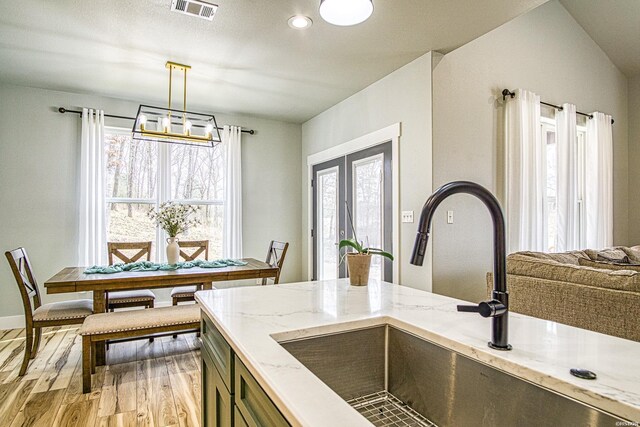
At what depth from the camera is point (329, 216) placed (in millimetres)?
4762

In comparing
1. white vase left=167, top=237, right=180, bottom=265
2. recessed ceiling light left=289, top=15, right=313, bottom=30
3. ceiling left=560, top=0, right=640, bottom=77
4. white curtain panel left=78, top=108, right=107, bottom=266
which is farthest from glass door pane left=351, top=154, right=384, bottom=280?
ceiling left=560, top=0, right=640, bottom=77

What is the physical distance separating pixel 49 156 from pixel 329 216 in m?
3.34

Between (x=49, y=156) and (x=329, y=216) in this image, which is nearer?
(x=49, y=156)

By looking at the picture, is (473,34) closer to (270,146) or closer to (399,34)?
(399,34)

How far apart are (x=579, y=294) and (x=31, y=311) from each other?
12.1ft

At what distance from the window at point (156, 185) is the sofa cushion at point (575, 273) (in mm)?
3626

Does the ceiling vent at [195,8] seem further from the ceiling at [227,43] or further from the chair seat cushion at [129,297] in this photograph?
the chair seat cushion at [129,297]

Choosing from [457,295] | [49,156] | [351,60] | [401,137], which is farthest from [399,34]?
[49,156]

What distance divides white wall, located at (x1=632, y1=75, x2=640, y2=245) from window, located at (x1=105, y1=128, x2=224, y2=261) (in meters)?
5.71

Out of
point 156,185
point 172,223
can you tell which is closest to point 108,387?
point 172,223

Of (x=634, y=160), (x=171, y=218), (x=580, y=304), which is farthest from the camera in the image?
(x=634, y=160)

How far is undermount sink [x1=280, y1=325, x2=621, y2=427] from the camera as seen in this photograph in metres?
0.79

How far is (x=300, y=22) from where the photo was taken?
262 centimetres

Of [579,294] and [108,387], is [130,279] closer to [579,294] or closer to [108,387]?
[108,387]
